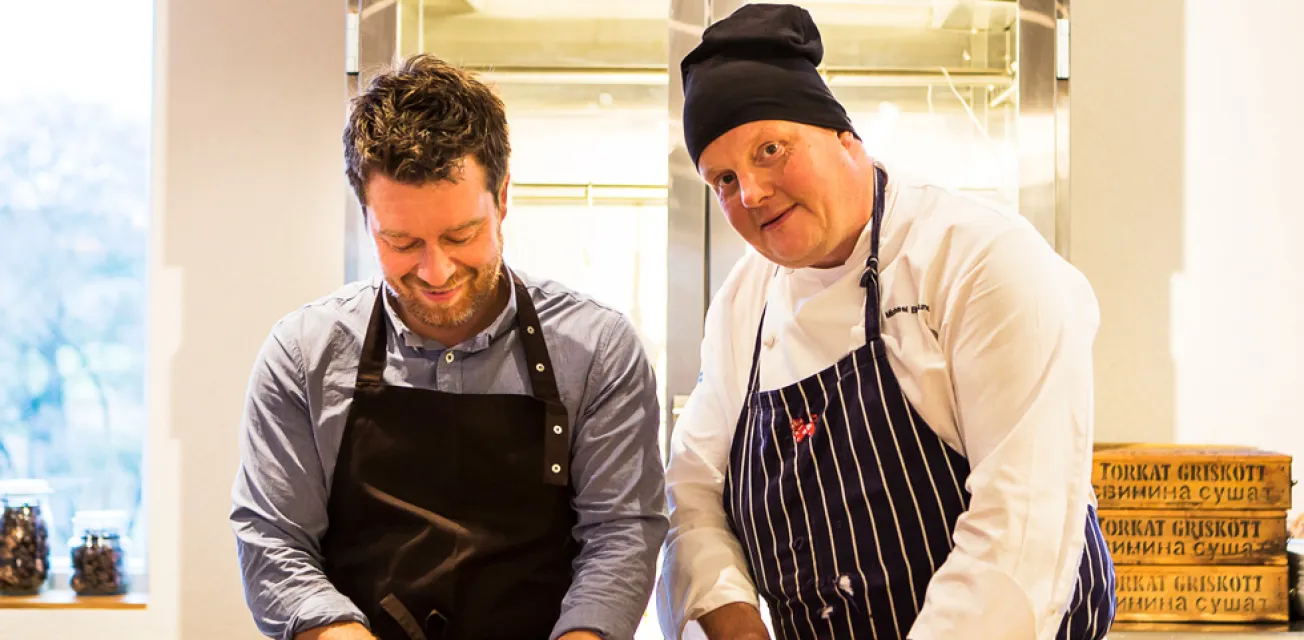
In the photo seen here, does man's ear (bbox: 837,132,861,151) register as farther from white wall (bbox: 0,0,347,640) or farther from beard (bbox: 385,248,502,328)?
white wall (bbox: 0,0,347,640)

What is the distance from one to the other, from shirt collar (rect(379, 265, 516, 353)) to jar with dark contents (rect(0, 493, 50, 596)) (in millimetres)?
1422

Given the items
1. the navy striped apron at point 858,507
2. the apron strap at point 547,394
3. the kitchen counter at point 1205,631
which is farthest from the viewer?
the kitchen counter at point 1205,631

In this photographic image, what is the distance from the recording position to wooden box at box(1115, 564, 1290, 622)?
1.93m

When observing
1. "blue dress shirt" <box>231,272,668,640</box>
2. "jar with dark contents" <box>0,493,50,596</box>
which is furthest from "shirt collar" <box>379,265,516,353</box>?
"jar with dark contents" <box>0,493,50,596</box>

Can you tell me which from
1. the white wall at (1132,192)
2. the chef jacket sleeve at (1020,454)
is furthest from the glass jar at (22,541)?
the white wall at (1132,192)

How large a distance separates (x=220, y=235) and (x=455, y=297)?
111 centimetres

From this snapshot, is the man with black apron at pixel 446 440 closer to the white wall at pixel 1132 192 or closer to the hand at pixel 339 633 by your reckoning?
the hand at pixel 339 633

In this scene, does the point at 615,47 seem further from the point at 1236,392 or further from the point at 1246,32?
the point at 1236,392

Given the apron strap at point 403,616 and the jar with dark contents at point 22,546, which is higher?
the apron strap at point 403,616

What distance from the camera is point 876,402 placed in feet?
4.50

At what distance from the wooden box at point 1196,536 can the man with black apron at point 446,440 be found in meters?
0.93

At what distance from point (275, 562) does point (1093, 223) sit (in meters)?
1.79

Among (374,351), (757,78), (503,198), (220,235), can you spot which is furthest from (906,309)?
(220,235)

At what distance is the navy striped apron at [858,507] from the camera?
1.32 meters
